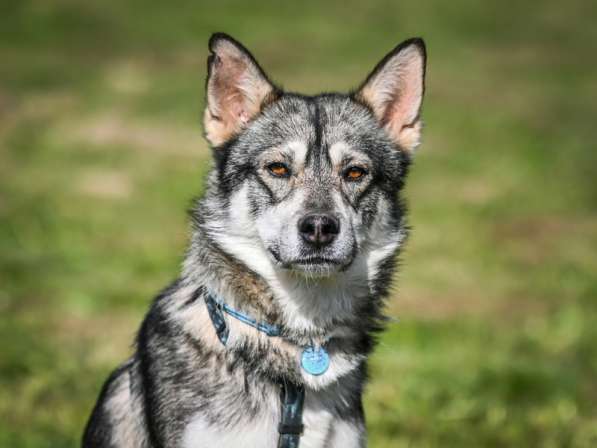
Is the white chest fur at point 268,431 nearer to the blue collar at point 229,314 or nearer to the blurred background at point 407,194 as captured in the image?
the blue collar at point 229,314

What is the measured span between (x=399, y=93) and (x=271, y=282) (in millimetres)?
1275

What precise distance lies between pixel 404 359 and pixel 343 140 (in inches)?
125

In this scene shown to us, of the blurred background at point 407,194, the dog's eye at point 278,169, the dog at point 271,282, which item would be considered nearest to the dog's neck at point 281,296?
the dog at point 271,282

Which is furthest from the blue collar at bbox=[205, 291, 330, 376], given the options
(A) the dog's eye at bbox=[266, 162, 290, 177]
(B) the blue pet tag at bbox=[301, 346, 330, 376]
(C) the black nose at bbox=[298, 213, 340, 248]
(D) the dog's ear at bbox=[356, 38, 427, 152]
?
(D) the dog's ear at bbox=[356, 38, 427, 152]

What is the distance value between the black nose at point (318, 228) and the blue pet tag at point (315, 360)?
1.56ft

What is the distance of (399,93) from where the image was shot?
4516 mm

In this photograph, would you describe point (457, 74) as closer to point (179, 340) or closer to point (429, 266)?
point (429, 266)

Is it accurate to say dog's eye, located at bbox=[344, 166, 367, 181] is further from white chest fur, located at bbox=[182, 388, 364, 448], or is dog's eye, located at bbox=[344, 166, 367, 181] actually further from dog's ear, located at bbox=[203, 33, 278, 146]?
white chest fur, located at bbox=[182, 388, 364, 448]

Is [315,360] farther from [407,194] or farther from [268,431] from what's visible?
[407,194]

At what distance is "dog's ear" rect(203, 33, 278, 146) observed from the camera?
409 cm

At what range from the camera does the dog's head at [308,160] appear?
12.8 feet

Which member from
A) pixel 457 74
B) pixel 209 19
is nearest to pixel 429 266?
pixel 457 74

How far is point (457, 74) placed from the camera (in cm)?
1994

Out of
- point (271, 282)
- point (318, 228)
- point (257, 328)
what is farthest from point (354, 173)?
point (257, 328)
